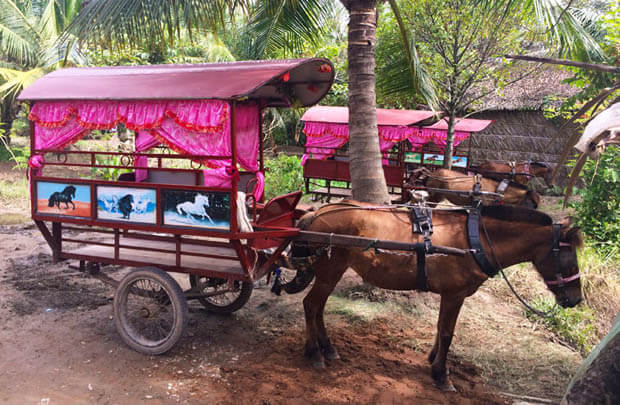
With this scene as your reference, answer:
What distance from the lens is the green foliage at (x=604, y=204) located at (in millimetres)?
7555

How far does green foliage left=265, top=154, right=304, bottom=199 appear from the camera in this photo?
1298 cm

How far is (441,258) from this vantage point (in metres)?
4.51

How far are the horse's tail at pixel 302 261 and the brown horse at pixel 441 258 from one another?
0.04ft

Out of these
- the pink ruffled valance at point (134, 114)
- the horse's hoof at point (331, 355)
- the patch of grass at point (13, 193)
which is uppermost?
the pink ruffled valance at point (134, 114)

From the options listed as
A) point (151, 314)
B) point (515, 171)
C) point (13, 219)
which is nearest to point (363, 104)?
point (151, 314)

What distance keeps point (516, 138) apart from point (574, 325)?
1148cm

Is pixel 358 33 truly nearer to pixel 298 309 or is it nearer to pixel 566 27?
pixel 566 27

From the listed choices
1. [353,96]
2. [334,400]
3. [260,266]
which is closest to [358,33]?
[353,96]

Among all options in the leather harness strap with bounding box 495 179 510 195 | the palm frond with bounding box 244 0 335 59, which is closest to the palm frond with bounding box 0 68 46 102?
the palm frond with bounding box 244 0 335 59

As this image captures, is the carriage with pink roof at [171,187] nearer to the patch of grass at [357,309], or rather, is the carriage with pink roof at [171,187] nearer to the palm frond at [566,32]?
the patch of grass at [357,309]

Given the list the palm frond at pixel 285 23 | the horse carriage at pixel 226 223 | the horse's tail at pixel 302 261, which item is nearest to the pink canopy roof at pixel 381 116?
the palm frond at pixel 285 23

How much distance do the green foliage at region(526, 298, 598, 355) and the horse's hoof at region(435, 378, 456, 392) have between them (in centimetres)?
164

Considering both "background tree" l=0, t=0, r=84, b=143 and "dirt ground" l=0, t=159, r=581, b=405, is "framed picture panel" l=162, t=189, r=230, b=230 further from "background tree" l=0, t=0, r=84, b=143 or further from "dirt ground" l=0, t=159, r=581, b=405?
"background tree" l=0, t=0, r=84, b=143

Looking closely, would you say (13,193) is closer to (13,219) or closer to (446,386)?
(13,219)
